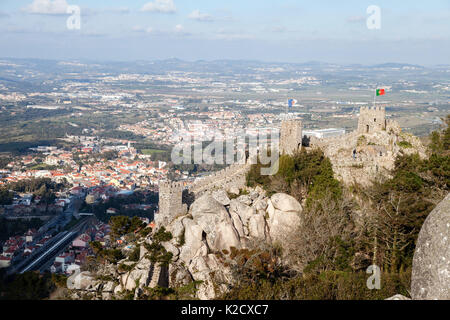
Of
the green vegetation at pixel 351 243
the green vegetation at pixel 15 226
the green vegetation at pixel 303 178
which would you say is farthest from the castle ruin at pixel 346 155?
the green vegetation at pixel 15 226

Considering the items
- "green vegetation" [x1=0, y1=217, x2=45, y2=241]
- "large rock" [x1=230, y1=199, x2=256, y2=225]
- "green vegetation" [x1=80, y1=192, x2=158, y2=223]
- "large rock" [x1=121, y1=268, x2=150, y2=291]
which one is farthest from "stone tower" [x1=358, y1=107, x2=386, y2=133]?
"green vegetation" [x1=0, y1=217, x2=45, y2=241]

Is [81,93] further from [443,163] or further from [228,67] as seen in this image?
[443,163]

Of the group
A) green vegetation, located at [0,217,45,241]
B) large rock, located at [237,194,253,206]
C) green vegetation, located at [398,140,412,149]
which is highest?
green vegetation, located at [398,140,412,149]

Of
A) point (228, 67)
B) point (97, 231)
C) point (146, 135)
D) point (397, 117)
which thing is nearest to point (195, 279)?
point (97, 231)

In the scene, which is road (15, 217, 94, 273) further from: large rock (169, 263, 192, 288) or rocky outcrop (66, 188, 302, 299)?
large rock (169, 263, 192, 288)

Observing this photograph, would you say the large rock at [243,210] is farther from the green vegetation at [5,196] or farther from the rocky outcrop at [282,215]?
the green vegetation at [5,196]

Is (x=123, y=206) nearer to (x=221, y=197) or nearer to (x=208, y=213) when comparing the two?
(x=221, y=197)
